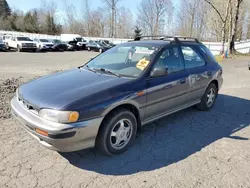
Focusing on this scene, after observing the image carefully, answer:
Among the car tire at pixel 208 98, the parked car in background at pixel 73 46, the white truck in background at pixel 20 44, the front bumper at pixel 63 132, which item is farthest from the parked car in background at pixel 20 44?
the front bumper at pixel 63 132

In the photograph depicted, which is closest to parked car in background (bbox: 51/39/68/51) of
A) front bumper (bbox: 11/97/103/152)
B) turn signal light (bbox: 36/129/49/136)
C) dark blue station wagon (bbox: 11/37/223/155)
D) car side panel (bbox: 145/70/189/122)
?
dark blue station wagon (bbox: 11/37/223/155)

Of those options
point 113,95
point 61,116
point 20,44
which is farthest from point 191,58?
point 20,44

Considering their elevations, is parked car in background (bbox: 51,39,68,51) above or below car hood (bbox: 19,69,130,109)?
above

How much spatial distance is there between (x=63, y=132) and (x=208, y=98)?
372cm

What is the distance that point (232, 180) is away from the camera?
9.39 ft

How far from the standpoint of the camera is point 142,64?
3.73m

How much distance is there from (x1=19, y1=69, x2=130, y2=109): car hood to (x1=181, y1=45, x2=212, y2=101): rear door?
163 centimetres

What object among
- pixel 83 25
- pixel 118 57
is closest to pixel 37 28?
pixel 83 25

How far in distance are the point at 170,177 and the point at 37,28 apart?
210 feet

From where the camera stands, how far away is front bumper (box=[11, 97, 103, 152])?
2670 mm

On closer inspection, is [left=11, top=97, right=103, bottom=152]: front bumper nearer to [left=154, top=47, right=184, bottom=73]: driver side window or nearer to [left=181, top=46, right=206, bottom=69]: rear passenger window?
[left=154, top=47, right=184, bottom=73]: driver side window

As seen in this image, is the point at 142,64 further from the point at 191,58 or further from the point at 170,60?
the point at 191,58

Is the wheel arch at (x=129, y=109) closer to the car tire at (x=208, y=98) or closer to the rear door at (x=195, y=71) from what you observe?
the rear door at (x=195, y=71)

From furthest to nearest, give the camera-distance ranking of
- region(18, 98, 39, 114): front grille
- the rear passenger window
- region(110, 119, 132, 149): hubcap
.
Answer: the rear passenger window, region(110, 119, 132, 149): hubcap, region(18, 98, 39, 114): front grille
